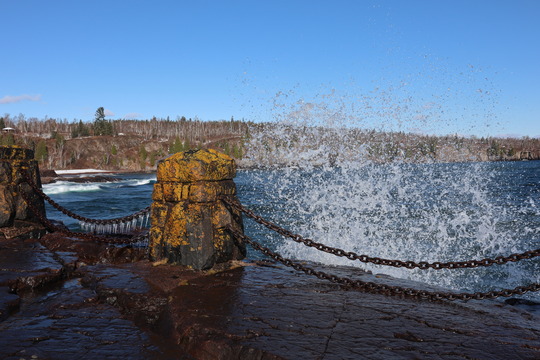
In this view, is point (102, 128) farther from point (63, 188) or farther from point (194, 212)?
point (194, 212)

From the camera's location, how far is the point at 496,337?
9.86 ft

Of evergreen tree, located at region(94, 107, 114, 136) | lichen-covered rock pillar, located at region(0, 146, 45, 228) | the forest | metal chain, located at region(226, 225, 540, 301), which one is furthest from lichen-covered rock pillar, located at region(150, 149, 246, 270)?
evergreen tree, located at region(94, 107, 114, 136)

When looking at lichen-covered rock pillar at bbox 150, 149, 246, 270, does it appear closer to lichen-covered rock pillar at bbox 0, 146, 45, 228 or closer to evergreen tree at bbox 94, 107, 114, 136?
lichen-covered rock pillar at bbox 0, 146, 45, 228

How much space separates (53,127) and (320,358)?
207m

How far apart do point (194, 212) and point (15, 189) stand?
465 cm

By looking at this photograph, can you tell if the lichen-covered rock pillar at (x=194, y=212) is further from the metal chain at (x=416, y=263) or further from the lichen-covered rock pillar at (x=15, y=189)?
the lichen-covered rock pillar at (x=15, y=189)

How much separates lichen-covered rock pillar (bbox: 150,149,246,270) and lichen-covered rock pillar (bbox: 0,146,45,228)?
380cm

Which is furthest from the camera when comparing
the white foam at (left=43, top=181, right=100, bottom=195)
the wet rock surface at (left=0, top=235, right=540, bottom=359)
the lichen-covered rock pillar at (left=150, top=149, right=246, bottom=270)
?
the white foam at (left=43, top=181, right=100, bottom=195)

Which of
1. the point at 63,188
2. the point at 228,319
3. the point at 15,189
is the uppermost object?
the point at 15,189

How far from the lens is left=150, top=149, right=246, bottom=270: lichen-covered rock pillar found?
4.67 meters

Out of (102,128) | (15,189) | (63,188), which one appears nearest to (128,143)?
(102,128)

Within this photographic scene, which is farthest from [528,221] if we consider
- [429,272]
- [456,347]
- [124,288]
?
[124,288]

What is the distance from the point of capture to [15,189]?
713 centimetres

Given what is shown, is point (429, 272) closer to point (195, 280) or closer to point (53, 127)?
point (195, 280)
